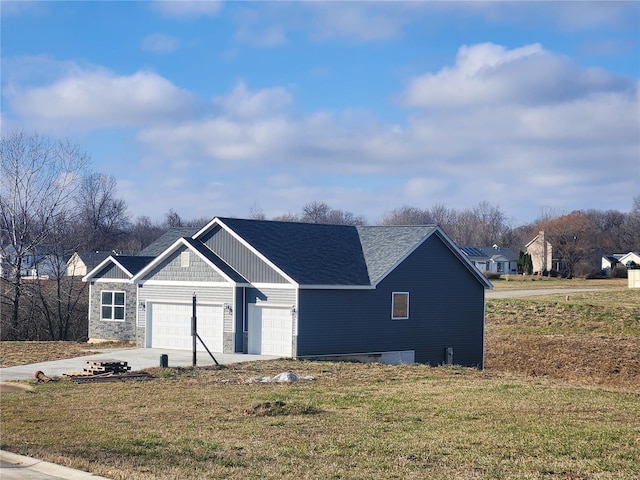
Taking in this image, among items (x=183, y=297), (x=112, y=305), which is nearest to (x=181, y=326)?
(x=183, y=297)

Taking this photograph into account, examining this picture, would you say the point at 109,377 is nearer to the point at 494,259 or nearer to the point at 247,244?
the point at 247,244

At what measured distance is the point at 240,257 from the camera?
30.7 m

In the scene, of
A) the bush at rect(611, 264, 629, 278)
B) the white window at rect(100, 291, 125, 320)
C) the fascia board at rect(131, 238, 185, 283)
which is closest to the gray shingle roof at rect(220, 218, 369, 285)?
the fascia board at rect(131, 238, 185, 283)

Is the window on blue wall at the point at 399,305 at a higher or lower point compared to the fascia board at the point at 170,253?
lower

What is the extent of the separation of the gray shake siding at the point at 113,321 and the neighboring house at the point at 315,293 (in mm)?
709

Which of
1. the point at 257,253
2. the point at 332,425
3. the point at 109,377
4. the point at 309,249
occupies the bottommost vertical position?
the point at 109,377

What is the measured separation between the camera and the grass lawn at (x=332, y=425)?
1138 cm

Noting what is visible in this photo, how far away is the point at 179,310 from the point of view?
32.2 m

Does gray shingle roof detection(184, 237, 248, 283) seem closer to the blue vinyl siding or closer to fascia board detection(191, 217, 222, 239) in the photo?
fascia board detection(191, 217, 222, 239)

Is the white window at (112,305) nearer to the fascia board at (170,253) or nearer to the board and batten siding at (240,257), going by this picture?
the fascia board at (170,253)

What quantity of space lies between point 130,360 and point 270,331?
4.97 m

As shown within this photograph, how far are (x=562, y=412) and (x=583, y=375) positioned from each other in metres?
14.6

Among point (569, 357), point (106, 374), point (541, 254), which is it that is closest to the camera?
point (106, 374)

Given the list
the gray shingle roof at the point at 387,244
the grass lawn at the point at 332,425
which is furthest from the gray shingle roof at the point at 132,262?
the grass lawn at the point at 332,425
